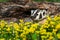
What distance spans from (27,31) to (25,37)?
0.38 feet

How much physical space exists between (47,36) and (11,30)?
1.41m

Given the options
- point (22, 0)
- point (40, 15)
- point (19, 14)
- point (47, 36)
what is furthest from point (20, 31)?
point (22, 0)

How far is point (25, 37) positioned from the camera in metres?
4.30

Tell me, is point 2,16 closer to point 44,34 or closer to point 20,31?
point 20,31

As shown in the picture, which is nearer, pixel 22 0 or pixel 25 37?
pixel 25 37

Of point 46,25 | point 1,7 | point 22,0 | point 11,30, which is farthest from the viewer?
point 22,0

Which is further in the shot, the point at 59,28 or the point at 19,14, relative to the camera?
the point at 19,14

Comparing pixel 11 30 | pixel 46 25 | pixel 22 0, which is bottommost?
pixel 22 0

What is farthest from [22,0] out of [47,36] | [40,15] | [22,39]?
[47,36]

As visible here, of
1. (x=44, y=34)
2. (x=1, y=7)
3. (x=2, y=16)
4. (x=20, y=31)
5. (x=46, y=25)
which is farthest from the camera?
(x=1, y=7)

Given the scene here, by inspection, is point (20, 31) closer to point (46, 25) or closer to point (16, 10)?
point (46, 25)

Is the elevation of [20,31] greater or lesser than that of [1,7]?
greater

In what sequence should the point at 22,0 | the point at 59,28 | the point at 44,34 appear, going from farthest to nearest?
the point at 22,0 → the point at 44,34 → the point at 59,28

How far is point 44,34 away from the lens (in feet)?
12.8
